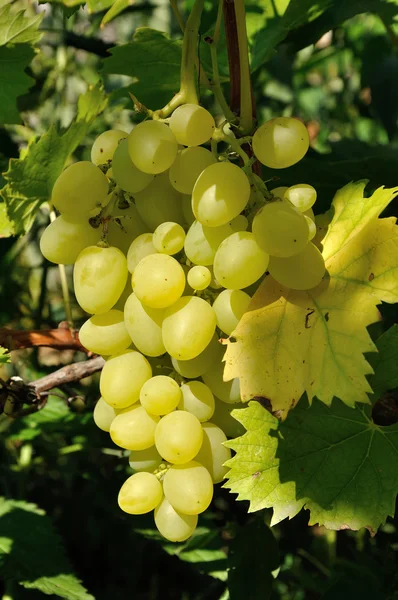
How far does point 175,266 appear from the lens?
0.48 m

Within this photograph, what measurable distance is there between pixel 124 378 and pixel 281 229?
176mm

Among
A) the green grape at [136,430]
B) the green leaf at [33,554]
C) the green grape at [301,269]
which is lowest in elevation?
the green leaf at [33,554]

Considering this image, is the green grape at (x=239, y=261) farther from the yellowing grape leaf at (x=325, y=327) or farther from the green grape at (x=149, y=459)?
the green grape at (x=149, y=459)

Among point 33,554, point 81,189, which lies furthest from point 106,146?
point 33,554

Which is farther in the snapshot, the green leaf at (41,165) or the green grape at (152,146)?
the green leaf at (41,165)

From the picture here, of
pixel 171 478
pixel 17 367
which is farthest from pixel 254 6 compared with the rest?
pixel 17 367

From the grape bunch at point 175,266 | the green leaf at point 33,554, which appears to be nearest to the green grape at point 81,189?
the grape bunch at point 175,266

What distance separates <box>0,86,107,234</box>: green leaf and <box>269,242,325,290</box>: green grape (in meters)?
0.35

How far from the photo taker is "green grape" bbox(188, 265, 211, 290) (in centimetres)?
49

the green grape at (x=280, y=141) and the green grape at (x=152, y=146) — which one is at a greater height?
the green grape at (x=152, y=146)

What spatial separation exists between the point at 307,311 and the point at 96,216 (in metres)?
0.19

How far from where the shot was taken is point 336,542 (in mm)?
1101

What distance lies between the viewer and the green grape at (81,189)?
1.67 feet

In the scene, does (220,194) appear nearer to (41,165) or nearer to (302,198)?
(302,198)
